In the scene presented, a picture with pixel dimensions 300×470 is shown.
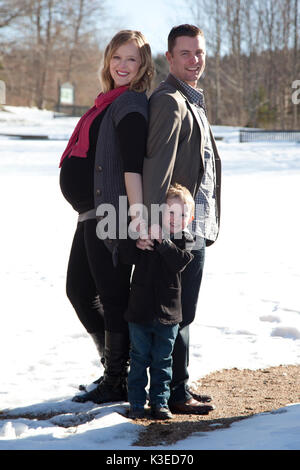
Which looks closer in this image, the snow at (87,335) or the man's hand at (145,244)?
the snow at (87,335)

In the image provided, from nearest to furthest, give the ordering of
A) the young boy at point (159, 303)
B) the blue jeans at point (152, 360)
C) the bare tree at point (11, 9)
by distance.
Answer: the young boy at point (159, 303) → the blue jeans at point (152, 360) → the bare tree at point (11, 9)

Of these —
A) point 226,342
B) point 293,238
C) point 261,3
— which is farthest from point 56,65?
point 226,342

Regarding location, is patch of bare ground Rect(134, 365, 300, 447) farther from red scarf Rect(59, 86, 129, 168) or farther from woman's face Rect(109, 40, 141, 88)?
woman's face Rect(109, 40, 141, 88)

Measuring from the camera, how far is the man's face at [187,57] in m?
3.02

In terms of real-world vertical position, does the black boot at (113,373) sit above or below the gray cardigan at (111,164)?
below

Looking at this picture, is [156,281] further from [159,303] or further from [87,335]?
[87,335]

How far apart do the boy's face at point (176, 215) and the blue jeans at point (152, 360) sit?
48 centimetres

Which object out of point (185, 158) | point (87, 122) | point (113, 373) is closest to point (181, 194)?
point (185, 158)

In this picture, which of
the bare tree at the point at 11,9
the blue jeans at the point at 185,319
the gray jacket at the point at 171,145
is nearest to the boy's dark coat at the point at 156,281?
the blue jeans at the point at 185,319

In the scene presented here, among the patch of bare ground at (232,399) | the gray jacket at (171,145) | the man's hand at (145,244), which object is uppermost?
the gray jacket at (171,145)

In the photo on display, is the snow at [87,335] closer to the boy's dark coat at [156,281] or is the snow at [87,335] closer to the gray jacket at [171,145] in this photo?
the boy's dark coat at [156,281]

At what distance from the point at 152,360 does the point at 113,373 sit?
322 millimetres

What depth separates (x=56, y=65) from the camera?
169 ft

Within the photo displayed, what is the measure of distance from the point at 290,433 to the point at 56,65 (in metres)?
51.8
